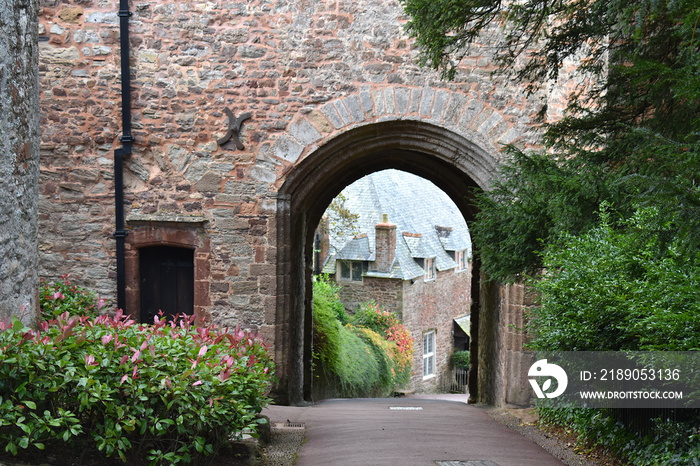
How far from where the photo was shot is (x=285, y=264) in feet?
26.2

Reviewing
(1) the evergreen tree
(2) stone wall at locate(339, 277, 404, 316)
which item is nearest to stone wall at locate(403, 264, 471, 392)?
(2) stone wall at locate(339, 277, 404, 316)

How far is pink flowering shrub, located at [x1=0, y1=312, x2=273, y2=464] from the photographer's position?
3.55m

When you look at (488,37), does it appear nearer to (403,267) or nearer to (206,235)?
(206,235)

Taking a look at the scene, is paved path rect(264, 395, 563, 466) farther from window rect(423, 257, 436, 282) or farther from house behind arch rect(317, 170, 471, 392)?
window rect(423, 257, 436, 282)

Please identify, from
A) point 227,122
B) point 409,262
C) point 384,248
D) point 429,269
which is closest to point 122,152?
point 227,122

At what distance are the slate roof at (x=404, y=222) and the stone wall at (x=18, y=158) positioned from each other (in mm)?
17103

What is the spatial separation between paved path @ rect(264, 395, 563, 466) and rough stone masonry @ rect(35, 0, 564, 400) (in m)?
1.57

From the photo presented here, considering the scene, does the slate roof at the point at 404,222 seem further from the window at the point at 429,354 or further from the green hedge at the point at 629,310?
the green hedge at the point at 629,310

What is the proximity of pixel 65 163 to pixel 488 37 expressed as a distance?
4.78m

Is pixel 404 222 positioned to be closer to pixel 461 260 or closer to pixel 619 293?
pixel 461 260

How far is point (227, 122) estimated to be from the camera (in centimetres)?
780

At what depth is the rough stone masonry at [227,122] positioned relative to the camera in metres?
7.67

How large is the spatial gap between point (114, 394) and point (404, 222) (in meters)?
19.9
